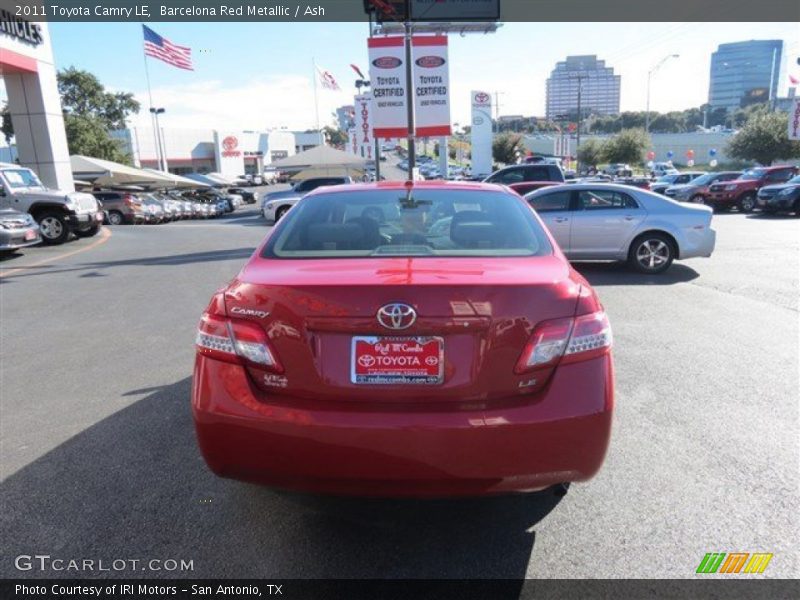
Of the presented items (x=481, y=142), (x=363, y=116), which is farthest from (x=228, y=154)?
(x=363, y=116)

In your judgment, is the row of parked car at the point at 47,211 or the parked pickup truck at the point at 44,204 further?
the parked pickup truck at the point at 44,204

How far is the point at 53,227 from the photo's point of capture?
51.3 ft

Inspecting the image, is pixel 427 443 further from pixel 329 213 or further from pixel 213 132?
pixel 213 132

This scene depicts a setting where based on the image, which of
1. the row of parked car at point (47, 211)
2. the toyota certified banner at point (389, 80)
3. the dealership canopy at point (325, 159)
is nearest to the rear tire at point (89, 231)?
the row of parked car at point (47, 211)

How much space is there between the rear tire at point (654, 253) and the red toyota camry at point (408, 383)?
771 cm

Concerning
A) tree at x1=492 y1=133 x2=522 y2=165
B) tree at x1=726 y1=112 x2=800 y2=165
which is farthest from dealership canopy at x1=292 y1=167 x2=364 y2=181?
tree at x1=492 y1=133 x2=522 y2=165

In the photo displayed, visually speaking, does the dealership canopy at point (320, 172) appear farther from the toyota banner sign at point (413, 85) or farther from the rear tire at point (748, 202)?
the toyota banner sign at point (413, 85)

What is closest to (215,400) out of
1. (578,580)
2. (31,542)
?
(31,542)

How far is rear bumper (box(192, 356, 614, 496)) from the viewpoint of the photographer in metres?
2.24

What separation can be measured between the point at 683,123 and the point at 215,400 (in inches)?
6917

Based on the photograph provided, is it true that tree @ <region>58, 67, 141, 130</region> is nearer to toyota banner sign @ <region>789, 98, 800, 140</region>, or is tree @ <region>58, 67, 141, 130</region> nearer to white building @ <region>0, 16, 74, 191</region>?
white building @ <region>0, 16, 74, 191</region>

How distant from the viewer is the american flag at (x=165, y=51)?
98.1ft

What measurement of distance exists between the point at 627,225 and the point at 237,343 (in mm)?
8482

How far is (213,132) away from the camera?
7969 cm
